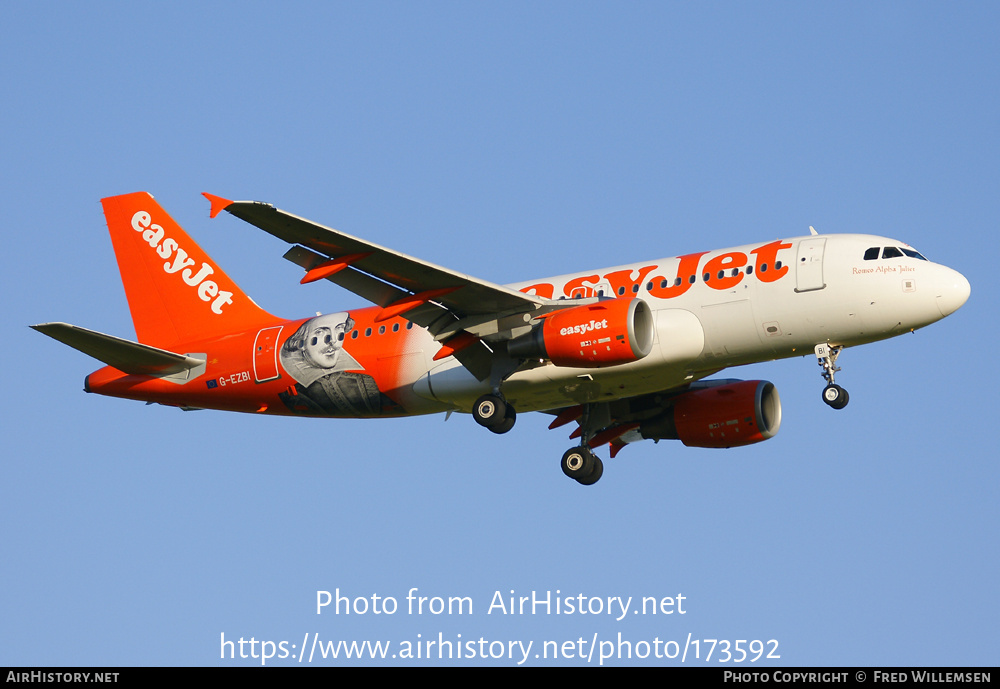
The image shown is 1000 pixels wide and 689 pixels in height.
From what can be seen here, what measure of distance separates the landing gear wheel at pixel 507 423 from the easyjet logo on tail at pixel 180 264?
10.3 m

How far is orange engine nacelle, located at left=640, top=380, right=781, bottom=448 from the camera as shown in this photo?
38.8 metres

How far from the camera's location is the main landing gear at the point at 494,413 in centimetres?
3544

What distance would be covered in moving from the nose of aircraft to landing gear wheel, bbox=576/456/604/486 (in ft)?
36.8

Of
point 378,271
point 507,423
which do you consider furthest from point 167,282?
point 507,423

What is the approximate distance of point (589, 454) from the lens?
39562 millimetres

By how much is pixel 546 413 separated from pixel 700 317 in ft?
29.9

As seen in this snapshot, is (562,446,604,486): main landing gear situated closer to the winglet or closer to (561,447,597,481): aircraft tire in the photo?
(561,447,597,481): aircraft tire

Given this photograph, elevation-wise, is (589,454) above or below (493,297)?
below

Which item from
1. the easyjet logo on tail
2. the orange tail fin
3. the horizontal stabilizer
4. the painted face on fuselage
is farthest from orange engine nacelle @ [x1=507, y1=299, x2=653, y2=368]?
the easyjet logo on tail

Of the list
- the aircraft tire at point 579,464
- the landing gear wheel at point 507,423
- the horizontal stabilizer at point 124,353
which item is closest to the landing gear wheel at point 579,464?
the aircraft tire at point 579,464

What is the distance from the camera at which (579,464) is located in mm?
39406

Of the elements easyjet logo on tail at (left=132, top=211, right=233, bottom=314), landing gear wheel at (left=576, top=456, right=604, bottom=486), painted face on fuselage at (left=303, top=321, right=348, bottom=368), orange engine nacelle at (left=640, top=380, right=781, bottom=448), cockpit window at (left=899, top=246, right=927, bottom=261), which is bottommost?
landing gear wheel at (left=576, top=456, right=604, bottom=486)
